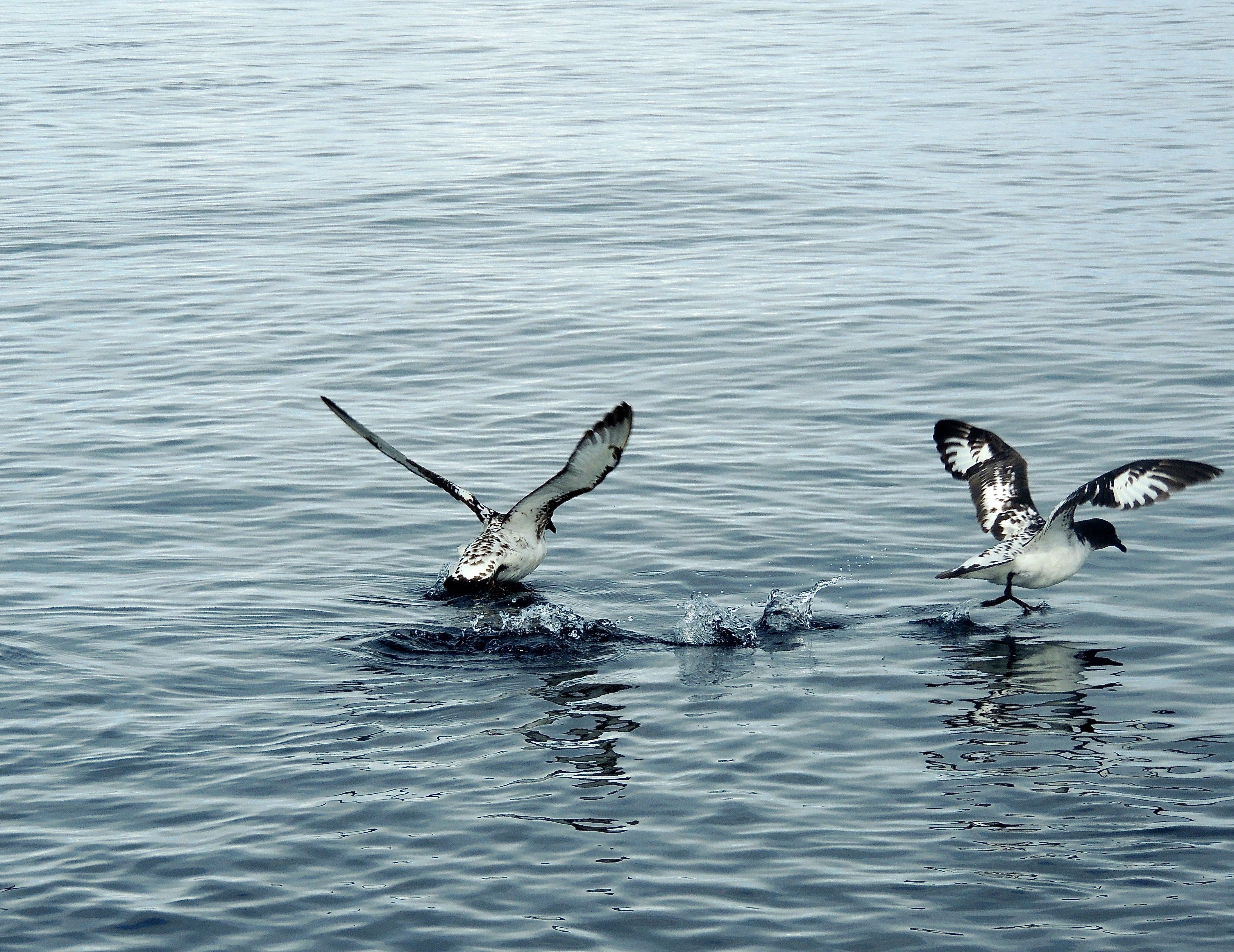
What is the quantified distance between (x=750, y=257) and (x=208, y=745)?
692 inches

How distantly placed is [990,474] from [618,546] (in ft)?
12.1

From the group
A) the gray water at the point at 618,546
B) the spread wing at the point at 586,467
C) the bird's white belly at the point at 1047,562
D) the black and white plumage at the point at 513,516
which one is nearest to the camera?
the gray water at the point at 618,546

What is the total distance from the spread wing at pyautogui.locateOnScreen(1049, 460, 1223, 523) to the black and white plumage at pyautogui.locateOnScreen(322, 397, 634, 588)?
382cm

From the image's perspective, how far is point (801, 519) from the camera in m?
16.5

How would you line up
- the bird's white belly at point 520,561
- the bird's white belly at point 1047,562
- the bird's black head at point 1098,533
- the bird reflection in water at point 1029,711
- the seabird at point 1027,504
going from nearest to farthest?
the bird reflection in water at point 1029,711 < the seabird at point 1027,504 < the bird's white belly at point 1047,562 < the bird's black head at point 1098,533 < the bird's white belly at point 520,561

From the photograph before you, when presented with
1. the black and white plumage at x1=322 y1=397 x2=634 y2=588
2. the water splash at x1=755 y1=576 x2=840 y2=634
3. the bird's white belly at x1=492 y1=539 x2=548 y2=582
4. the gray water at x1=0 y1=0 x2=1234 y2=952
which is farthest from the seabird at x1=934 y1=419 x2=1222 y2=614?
the bird's white belly at x1=492 y1=539 x2=548 y2=582

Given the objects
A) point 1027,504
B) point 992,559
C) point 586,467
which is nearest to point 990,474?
point 1027,504

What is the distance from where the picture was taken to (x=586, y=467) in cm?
1379

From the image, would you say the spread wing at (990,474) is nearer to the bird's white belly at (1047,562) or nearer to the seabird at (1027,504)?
the seabird at (1027,504)

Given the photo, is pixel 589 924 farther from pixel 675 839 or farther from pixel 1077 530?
pixel 1077 530

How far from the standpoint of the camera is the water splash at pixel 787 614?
45.5 ft

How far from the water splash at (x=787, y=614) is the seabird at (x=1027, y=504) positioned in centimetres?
125

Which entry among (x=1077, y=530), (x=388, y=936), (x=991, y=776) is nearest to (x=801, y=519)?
(x=1077, y=530)

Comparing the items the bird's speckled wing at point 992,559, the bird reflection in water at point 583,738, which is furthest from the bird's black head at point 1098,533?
the bird reflection in water at point 583,738
